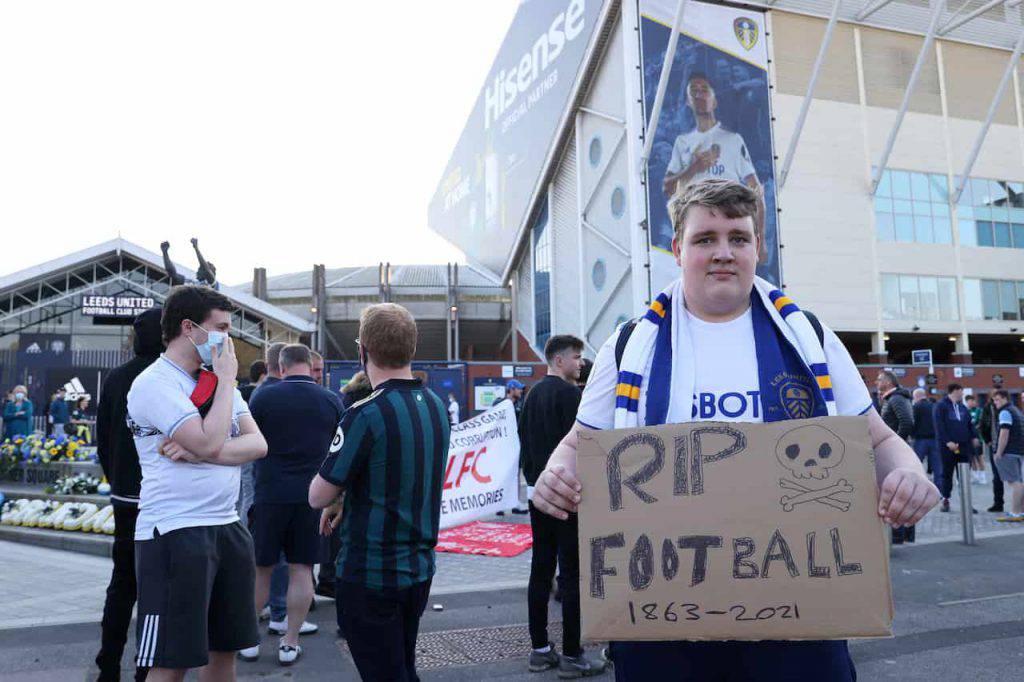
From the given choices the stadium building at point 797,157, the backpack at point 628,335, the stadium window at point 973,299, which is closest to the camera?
the backpack at point 628,335

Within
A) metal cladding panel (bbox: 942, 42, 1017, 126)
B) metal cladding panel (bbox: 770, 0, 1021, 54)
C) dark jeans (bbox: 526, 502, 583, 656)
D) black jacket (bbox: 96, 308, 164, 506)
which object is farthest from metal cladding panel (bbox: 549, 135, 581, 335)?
black jacket (bbox: 96, 308, 164, 506)

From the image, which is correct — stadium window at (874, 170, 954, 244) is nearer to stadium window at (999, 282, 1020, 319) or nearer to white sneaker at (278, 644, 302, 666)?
stadium window at (999, 282, 1020, 319)

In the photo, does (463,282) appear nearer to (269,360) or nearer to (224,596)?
(269,360)

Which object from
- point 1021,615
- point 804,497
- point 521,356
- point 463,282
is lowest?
point 1021,615

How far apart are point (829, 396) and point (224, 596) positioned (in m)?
2.60

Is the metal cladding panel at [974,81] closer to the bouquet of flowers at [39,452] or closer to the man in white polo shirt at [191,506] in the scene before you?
the bouquet of flowers at [39,452]

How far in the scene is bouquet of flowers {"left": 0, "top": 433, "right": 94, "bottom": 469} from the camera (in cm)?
1138

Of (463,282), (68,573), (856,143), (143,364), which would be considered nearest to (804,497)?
(143,364)

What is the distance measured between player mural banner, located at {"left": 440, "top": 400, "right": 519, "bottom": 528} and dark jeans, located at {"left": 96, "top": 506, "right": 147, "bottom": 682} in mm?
3631

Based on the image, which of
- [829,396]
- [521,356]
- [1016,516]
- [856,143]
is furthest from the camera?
[521,356]

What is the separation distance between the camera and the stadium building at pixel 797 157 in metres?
25.6

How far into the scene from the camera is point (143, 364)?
4.24 m

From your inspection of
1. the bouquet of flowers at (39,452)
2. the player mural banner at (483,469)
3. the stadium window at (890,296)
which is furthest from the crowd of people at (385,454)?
the stadium window at (890,296)

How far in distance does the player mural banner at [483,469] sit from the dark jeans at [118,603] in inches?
143
